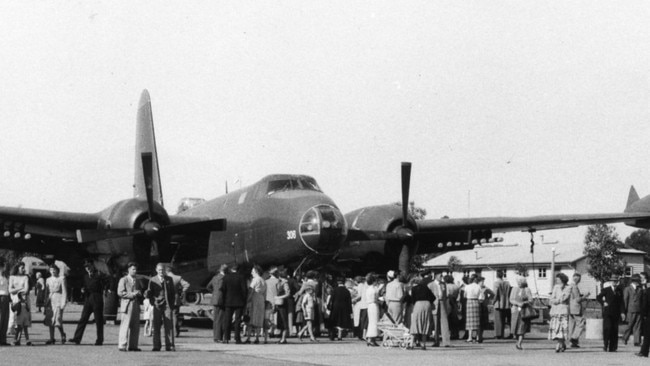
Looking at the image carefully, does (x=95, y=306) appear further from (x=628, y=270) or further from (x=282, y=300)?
(x=628, y=270)

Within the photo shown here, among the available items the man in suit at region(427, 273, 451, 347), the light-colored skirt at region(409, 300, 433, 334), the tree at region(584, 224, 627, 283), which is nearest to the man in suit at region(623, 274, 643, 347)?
the man in suit at region(427, 273, 451, 347)

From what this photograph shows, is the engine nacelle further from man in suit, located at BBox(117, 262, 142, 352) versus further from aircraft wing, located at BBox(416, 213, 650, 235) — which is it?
aircraft wing, located at BBox(416, 213, 650, 235)

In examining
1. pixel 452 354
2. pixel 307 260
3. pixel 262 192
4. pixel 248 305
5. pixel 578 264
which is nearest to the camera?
pixel 452 354

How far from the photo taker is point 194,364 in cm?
1470

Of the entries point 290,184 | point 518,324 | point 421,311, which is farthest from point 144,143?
point 518,324

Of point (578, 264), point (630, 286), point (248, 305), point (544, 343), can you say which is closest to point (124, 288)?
point (248, 305)

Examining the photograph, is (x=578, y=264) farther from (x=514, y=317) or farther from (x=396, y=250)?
(x=514, y=317)

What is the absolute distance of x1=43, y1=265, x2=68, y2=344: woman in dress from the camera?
19453 millimetres

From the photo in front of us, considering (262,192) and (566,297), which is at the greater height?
(262,192)

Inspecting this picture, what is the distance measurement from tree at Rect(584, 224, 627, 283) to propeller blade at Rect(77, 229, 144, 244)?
199 ft

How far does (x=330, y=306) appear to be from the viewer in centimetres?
2331

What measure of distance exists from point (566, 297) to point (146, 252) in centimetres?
1214

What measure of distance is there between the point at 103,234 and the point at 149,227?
4.17ft

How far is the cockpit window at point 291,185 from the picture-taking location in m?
26.3
